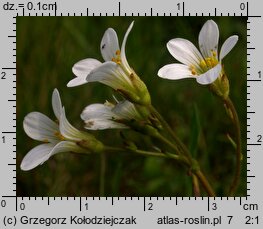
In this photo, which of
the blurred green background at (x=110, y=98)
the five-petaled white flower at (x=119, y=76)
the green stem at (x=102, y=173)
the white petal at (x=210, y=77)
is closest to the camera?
the white petal at (x=210, y=77)

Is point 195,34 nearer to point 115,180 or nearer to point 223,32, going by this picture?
point 223,32

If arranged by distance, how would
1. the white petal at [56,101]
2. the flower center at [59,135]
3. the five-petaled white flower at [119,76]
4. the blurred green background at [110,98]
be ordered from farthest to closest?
the blurred green background at [110,98], the flower center at [59,135], the white petal at [56,101], the five-petaled white flower at [119,76]

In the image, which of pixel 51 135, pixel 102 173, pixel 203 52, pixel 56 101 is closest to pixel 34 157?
pixel 51 135

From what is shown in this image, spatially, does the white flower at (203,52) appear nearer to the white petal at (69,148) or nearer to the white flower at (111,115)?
the white flower at (111,115)

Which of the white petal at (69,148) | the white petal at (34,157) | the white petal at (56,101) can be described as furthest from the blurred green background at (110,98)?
the white petal at (56,101)

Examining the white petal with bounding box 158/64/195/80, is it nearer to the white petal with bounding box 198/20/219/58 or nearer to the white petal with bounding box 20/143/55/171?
the white petal with bounding box 198/20/219/58

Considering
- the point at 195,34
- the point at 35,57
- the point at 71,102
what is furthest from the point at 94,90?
the point at 195,34
